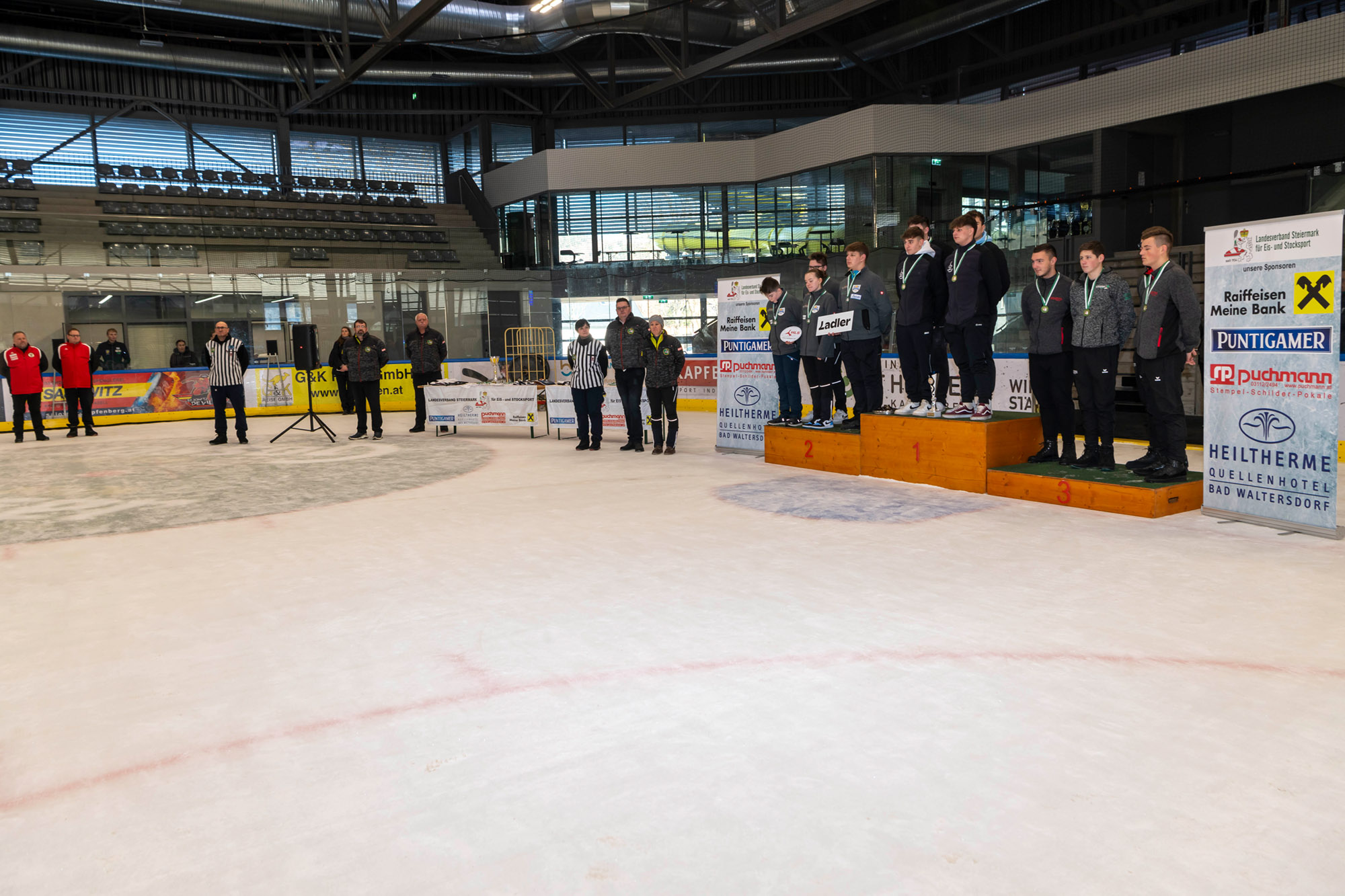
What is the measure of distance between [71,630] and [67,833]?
88.8 inches

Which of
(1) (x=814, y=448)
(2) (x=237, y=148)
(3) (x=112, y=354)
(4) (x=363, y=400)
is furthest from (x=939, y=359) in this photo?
(2) (x=237, y=148)

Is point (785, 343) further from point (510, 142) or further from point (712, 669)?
point (510, 142)

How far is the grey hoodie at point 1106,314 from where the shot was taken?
22.0 ft

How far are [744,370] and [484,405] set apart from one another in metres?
4.64

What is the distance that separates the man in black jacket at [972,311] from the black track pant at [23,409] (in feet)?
44.5

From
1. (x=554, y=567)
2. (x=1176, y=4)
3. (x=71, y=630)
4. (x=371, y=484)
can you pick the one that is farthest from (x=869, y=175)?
(x=71, y=630)

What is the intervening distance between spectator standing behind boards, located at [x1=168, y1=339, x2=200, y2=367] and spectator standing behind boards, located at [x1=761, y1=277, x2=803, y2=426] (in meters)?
13.3

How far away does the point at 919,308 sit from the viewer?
7.68m

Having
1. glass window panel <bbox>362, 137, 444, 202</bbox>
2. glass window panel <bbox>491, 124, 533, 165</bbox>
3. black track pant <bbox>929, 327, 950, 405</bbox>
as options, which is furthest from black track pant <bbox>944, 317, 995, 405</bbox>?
glass window panel <bbox>362, 137, 444, 202</bbox>

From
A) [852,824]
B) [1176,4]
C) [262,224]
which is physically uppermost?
[1176,4]

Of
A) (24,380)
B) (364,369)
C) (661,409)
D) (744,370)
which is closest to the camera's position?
(744,370)

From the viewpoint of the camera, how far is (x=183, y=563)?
5.67 meters

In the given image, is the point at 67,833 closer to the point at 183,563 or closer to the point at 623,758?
the point at 623,758

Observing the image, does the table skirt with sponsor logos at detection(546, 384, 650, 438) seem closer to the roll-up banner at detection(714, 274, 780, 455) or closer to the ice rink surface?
the roll-up banner at detection(714, 274, 780, 455)
